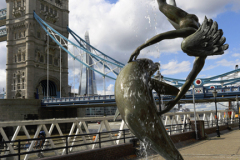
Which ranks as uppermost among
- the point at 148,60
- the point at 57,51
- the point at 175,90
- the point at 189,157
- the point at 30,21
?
the point at 30,21

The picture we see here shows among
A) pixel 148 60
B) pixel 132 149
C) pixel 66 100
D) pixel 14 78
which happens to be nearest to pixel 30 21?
Answer: pixel 14 78

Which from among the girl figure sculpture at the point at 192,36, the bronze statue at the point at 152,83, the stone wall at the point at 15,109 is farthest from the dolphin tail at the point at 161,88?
the stone wall at the point at 15,109

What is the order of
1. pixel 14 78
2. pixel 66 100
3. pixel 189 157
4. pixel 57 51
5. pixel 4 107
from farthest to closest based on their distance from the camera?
pixel 57 51, pixel 14 78, pixel 66 100, pixel 4 107, pixel 189 157

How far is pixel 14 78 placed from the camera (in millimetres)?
39938

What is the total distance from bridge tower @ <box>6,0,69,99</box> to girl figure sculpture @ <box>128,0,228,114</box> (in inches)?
1443

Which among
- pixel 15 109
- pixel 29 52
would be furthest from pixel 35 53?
pixel 15 109

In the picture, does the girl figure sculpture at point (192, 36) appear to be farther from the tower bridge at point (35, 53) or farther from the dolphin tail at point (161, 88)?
the tower bridge at point (35, 53)

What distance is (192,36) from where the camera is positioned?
3525 mm

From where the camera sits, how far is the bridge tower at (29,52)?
38.7 meters

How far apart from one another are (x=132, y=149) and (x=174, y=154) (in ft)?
16.3

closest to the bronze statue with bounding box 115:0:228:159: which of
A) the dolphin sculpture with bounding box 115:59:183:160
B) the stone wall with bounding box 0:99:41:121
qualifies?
the dolphin sculpture with bounding box 115:59:183:160

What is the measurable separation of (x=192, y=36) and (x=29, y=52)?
3938cm

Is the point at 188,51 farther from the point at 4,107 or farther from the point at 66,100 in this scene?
the point at 66,100

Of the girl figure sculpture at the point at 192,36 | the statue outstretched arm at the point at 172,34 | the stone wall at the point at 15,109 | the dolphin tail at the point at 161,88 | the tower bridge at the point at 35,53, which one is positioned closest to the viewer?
the girl figure sculpture at the point at 192,36
